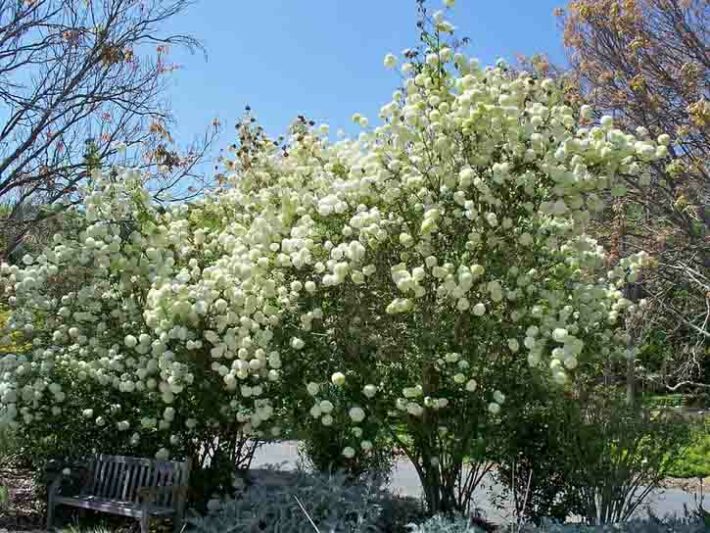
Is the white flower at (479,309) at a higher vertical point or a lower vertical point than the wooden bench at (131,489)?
higher

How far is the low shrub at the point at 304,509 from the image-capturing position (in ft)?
15.0

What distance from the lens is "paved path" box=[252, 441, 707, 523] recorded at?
6004 mm

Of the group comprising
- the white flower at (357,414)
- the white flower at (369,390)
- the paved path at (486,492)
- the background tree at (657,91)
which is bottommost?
the paved path at (486,492)

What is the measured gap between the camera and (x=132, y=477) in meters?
5.88

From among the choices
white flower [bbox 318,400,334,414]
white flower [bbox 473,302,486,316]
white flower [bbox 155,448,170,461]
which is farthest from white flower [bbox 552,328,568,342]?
white flower [bbox 155,448,170,461]

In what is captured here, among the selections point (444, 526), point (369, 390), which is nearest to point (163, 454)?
point (369, 390)

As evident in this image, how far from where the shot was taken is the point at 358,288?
5074 mm

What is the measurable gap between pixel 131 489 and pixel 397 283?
2868 millimetres

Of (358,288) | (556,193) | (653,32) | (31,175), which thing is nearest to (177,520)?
(358,288)

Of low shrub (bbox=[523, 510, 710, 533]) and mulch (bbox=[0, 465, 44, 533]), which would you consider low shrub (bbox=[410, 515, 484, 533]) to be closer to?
low shrub (bbox=[523, 510, 710, 533])

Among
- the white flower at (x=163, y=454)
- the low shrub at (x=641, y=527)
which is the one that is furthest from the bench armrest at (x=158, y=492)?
the low shrub at (x=641, y=527)

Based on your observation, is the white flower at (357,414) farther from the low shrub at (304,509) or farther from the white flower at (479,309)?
the white flower at (479,309)

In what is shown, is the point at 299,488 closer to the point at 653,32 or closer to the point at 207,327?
the point at 207,327

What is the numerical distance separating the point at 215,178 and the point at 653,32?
505 cm
